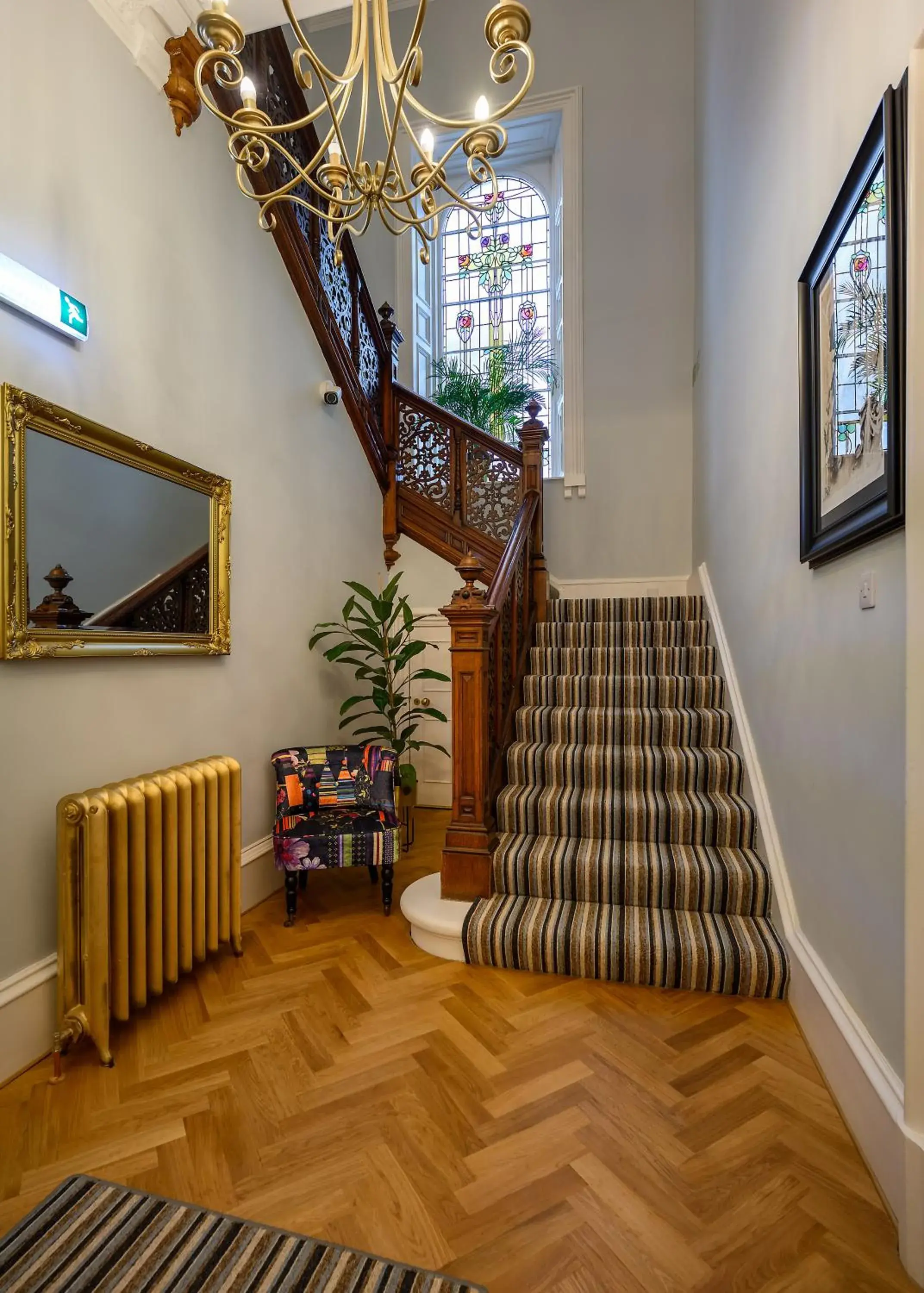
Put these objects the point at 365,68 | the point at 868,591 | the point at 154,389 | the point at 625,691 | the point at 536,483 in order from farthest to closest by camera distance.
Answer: the point at 536,483
the point at 625,691
the point at 154,389
the point at 365,68
the point at 868,591

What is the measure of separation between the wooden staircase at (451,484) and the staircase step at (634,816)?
0.56 feet

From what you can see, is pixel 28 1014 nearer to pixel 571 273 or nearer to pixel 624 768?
Answer: pixel 624 768

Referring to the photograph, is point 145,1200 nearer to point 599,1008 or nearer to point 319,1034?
point 319,1034

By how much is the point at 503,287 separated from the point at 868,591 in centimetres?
575

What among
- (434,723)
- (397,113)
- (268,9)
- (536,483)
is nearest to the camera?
(397,113)

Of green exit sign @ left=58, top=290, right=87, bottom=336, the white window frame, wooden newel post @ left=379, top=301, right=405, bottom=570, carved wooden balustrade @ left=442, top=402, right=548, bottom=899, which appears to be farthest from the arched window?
green exit sign @ left=58, top=290, right=87, bottom=336

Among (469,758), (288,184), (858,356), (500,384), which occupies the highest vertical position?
(500,384)

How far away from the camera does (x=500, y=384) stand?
582cm

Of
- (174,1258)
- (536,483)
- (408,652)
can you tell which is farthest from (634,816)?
(536,483)

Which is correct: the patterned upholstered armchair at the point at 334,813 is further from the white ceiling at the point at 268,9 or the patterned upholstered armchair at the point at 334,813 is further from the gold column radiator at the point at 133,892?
the white ceiling at the point at 268,9

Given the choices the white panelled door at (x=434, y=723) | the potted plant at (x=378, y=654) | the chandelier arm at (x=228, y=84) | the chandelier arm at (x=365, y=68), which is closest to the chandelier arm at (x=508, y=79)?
the chandelier arm at (x=365, y=68)

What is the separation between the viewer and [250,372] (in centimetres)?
312

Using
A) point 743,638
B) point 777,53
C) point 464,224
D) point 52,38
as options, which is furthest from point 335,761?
point 464,224

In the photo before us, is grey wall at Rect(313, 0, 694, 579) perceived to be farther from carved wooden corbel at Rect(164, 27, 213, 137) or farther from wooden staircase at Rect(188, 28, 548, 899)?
carved wooden corbel at Rect(164, 27, 213, 137)
